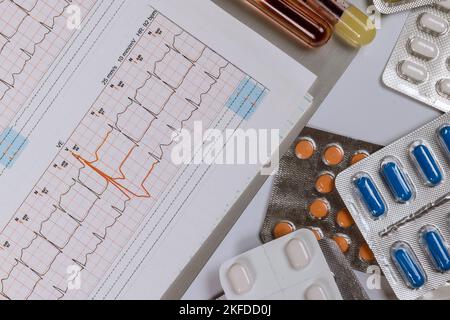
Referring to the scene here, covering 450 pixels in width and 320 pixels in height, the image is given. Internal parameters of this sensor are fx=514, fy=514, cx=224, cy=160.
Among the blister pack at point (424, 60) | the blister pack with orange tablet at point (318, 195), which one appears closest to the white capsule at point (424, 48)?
the blister pack at point (424, 60)

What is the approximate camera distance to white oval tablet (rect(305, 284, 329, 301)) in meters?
0.53

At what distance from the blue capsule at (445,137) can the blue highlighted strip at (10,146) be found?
429 mm

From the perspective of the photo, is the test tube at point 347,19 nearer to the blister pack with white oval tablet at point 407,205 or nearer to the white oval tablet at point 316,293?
the blister pack with white oval tablet at point 407,205

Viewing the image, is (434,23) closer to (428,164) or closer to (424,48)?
(424,48)

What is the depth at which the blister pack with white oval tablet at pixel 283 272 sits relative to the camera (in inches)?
20.8

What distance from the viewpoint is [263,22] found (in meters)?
0.54

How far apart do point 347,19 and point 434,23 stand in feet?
0.30

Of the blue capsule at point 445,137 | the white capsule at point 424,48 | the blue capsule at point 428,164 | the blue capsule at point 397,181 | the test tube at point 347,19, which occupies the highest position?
the white capsule at point 424,48

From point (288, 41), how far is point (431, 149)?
0.19 meters

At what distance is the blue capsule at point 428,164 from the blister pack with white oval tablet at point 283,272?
0.14 meters

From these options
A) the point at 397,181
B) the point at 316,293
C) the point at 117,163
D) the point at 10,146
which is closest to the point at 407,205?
the point at 397,181

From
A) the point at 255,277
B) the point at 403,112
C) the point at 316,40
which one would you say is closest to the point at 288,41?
the point at 316,40

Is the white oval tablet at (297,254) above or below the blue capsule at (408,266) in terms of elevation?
below

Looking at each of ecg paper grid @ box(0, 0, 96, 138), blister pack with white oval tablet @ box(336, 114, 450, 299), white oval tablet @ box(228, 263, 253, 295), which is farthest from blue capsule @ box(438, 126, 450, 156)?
ecg paper grid @ box(0, 0, 96, 138)
